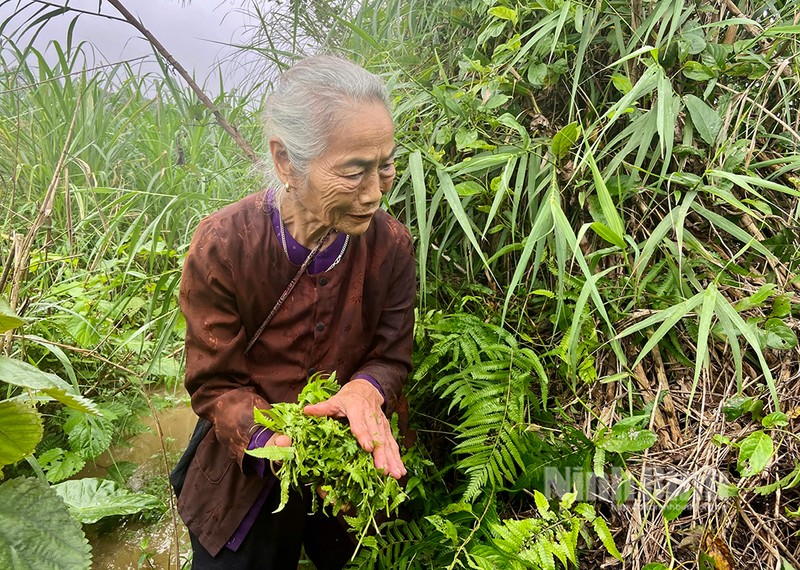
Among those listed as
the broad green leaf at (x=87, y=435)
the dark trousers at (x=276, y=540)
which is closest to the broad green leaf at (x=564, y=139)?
the dark trousers at (x=276, y=540)

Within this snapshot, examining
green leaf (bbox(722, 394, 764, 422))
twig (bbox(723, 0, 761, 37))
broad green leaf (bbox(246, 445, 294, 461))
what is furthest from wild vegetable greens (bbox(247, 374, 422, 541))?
twig (bbox(723, 0, 761, 37))

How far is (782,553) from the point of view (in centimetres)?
146

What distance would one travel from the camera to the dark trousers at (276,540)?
1648 millimetres

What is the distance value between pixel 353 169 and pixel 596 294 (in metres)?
0.68

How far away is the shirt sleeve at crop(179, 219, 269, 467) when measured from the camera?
146cm

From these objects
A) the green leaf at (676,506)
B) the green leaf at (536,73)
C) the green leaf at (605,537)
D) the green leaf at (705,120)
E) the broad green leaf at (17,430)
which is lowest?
the green leaf at (676,506)

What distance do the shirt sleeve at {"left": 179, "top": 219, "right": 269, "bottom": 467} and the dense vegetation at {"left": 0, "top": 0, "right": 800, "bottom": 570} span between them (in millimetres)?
361

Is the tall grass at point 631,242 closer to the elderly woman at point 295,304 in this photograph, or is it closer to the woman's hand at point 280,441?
the elderly woman at point 295,304

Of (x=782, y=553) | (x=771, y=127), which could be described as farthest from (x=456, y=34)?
(x=782, y=553)

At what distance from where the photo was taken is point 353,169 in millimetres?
1354

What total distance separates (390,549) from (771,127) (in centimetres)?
184

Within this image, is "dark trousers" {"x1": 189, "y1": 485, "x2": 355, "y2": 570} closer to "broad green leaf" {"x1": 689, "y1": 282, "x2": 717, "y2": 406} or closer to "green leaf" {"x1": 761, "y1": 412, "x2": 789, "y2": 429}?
"broad green leaf" {"x1": 689, "y1": 282, "x2": 717, "y2": 406}

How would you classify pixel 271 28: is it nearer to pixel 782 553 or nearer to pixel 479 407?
pixel 479 407

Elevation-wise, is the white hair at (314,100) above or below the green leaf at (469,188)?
above
